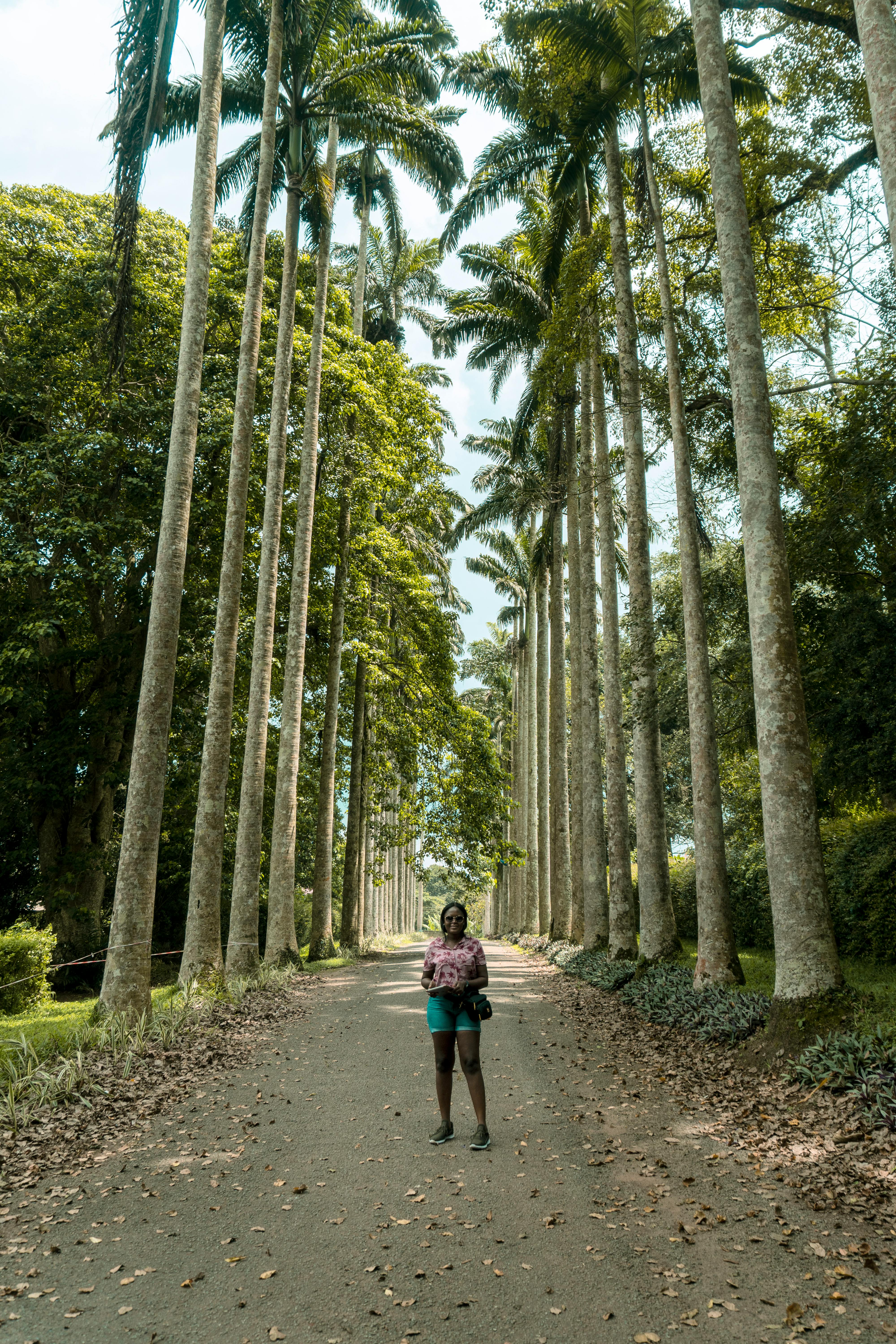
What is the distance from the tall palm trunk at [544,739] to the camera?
26.2 meters

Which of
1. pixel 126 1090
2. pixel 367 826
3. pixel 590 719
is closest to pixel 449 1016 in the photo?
pixel 126 1090

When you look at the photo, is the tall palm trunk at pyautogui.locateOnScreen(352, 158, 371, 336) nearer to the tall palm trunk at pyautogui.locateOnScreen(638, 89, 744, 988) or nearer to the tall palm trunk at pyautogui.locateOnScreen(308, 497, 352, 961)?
the tall palm trunk at pyautogui.locateOnScreen(308, 497, 352, 961)

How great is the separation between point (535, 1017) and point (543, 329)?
471 inches

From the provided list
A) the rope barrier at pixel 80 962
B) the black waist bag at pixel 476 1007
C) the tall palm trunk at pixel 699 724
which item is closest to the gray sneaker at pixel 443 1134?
the black waist bag at pixel 476 1007

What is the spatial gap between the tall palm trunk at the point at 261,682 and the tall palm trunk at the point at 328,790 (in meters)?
4.51

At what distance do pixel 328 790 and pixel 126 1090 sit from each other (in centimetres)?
1152

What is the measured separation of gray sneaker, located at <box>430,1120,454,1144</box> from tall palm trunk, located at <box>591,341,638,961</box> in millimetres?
8704

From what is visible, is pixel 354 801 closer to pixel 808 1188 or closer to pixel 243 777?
pixel 243 777

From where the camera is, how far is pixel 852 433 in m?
10.6

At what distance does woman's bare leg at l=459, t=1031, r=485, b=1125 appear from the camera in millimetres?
Result: 5250

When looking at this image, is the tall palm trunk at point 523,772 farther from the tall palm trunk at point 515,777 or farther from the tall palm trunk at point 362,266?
the tall palm trunk at point 362,266

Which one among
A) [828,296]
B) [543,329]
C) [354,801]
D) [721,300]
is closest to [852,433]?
[828,296]

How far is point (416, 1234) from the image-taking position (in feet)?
13.0

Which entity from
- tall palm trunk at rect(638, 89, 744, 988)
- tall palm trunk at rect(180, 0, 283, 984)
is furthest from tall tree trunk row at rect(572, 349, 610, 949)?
tall palm trunk at rect(180, 0, 283, 984)
